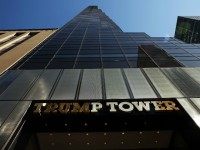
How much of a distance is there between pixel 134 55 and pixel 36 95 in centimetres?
1331

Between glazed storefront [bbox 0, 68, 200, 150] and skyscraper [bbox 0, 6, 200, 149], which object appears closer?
glazed storefront [bbox 0, 68, 200, 150]

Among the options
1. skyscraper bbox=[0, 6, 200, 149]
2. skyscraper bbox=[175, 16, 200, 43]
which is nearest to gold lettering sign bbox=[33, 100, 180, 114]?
skyscraper bbox=[0, 6, 200, 149]

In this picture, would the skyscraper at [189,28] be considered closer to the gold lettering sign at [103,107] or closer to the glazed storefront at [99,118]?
the glazed storefront at [99,118]

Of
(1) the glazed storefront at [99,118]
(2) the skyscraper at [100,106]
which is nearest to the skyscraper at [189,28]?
(2) the skyscraper at [100,106]

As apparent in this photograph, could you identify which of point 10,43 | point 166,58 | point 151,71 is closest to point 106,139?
point 151,71

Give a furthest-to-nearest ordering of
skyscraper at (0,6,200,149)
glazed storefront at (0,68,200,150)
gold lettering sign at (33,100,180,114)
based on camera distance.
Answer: gold lettering sign at (33,100,180,114), skyscraper at (0,6,200,149), glazed storefront at (0,68,200,150)

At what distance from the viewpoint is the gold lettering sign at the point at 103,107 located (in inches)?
749

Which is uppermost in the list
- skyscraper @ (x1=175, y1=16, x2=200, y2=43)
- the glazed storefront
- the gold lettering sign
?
the gold lettering sign

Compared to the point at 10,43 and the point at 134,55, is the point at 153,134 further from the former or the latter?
the point at 10,43

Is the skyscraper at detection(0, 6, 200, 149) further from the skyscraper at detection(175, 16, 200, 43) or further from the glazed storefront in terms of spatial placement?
the skyscraper at detection(175, 16, 200, 43)

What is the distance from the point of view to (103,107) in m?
19.4

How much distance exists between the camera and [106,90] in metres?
21.9

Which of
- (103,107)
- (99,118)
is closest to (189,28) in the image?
(103,107)

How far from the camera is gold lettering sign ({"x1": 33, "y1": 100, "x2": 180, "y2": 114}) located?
1903 centimetres
